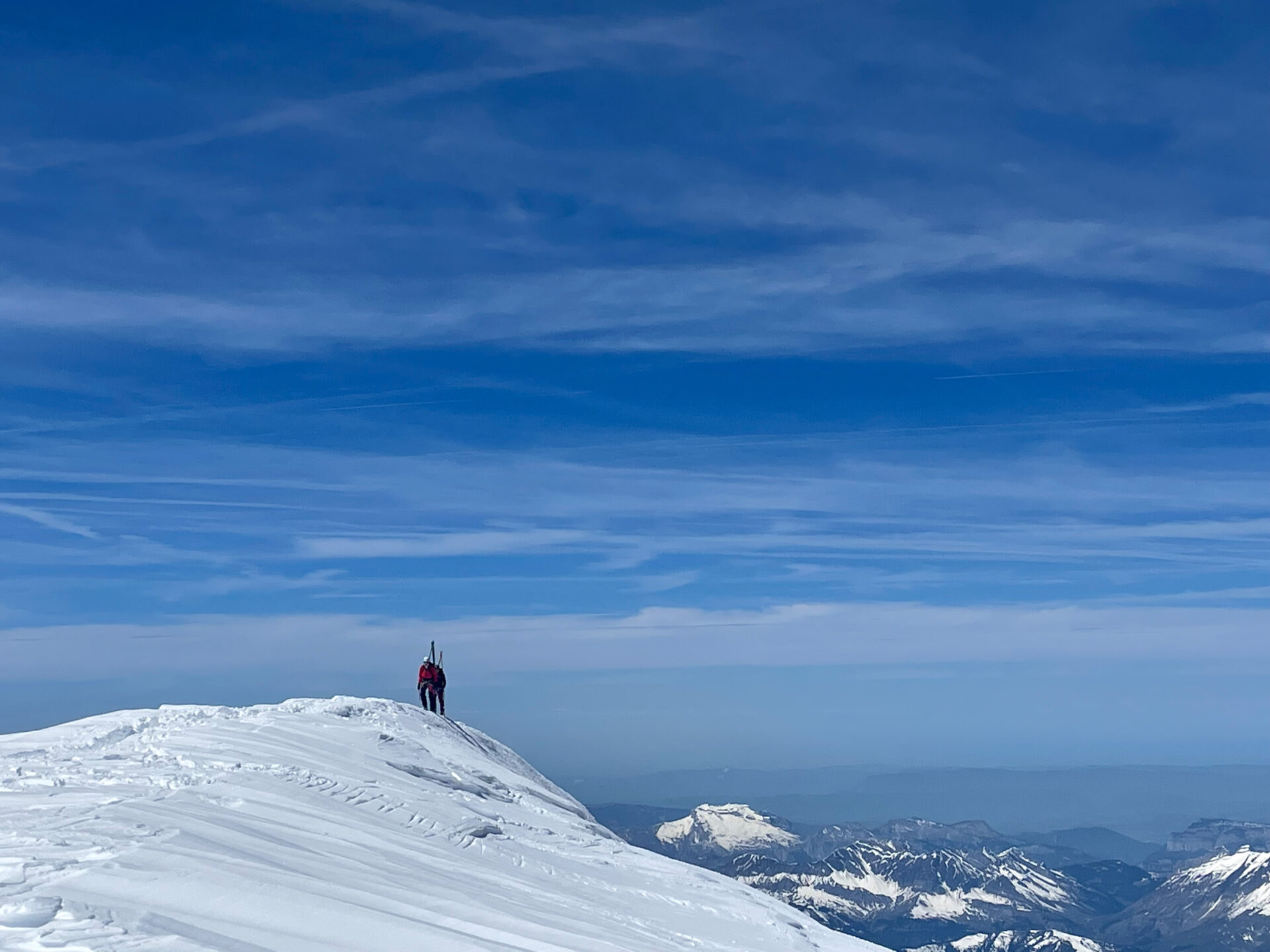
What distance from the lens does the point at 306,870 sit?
10.7 meters

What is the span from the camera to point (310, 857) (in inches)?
453

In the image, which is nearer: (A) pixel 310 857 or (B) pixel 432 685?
(A) pixel 310 857

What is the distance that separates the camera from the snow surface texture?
8180 mm

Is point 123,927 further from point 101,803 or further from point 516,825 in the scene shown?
point 516,825

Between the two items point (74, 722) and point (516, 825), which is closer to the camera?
point (516, 825)

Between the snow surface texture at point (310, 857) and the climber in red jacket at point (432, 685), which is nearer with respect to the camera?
the snow surface texture at point (310, 857)

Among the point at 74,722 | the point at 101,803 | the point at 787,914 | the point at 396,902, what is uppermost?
the point at 74,722

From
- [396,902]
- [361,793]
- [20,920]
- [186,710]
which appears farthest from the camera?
[186,710]

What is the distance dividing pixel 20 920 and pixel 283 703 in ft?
73.1

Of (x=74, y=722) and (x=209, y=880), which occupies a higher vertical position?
(x=74, y=722)

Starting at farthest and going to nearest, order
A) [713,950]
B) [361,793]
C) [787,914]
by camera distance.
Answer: [787,914]
[361,793]
[713,950]

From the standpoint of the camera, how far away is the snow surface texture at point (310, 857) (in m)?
8.18

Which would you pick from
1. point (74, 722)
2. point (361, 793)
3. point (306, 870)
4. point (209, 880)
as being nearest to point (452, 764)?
point (361, 793)

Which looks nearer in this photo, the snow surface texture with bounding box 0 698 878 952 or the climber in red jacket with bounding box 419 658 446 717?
the snow surface texture with bounding box 0 698 878 952
